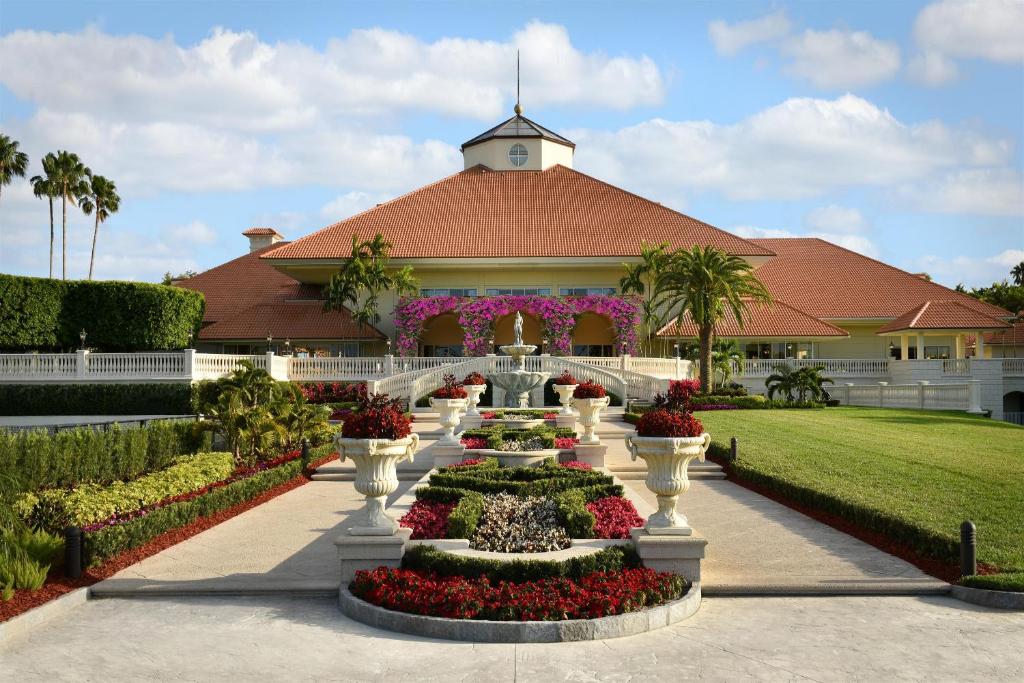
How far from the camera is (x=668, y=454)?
30.0 ft

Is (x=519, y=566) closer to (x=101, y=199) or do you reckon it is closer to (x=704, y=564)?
(x=704, y=564)

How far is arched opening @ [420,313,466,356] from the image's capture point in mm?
45500

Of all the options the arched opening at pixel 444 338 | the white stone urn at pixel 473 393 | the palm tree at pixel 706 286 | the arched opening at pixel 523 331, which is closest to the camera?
the white stone urn at pixel 473 393

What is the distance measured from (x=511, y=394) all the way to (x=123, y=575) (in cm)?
2040

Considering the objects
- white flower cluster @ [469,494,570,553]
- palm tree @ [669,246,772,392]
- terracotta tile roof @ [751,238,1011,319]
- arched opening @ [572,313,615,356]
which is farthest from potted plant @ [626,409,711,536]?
terracotta tile roof @ [751,238,1011,319]

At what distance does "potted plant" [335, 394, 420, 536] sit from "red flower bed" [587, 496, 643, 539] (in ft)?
8.41

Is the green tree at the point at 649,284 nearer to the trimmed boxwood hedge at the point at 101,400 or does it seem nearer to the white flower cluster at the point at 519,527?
the trimmed boxwood hedge at the point at 101,400

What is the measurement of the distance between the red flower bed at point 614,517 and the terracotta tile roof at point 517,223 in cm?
3171

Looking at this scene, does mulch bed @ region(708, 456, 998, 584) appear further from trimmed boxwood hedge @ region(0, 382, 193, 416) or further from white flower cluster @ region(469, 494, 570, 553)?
trimmed boxwood hedge @ region(0, 382, 193, 416)

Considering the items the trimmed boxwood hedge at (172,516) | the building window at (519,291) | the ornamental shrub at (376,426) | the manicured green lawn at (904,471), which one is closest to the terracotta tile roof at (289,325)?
the building window at (519,291)

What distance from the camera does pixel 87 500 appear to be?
37.3 feet

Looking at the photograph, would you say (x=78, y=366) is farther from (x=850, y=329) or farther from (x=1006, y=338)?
(x=1006, y=338)

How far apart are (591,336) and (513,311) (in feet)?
20.7

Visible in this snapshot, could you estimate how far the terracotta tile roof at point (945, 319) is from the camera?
39.4 meters
